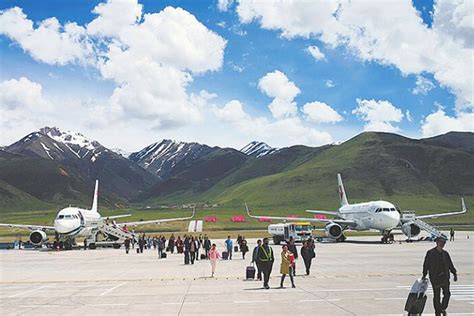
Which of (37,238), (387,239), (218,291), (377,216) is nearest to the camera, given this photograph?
(218,291)

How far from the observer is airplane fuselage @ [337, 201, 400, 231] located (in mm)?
56312

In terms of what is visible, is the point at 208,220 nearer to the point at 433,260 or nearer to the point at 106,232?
the point at 106,232

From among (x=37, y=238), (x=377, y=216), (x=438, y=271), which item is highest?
(x=377, y=216)

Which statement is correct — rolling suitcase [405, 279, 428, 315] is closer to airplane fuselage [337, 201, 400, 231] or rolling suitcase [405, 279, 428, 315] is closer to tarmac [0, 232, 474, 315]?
tarmac [0, 232, 474, 315]

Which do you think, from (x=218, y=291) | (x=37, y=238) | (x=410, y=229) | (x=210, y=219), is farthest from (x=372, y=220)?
(x=210, y=219)

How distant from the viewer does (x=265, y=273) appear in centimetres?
2141

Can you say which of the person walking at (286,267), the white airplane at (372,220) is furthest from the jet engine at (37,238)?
the person walking at (286,267)

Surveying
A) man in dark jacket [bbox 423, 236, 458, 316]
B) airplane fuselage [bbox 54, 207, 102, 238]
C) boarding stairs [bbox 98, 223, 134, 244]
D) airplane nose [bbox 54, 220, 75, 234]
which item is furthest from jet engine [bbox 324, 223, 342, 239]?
man in dark jacket [bbox 423, 236, 458, 316]

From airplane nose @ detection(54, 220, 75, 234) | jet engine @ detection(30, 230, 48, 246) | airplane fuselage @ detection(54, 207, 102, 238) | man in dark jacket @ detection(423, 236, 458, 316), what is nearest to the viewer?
man in dark jacket @ detection(423, 236, 458, 316)

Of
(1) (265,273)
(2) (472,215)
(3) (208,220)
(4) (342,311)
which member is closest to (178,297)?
(1) (265,273)

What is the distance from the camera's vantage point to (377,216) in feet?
187

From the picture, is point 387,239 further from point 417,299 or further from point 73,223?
point 417,299

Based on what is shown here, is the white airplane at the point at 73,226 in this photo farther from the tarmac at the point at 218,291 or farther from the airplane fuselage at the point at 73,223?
the tarmac at the point at 218,291

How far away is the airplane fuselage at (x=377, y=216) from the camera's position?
56312 mm
